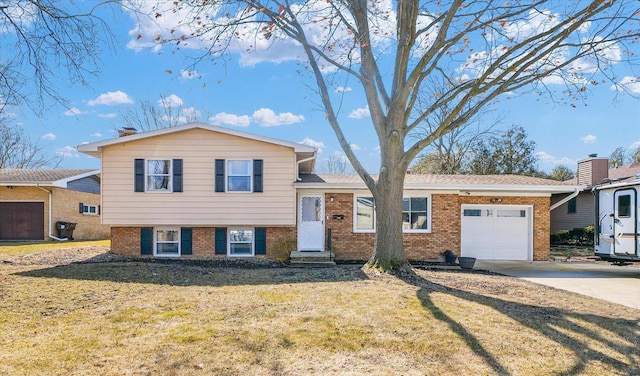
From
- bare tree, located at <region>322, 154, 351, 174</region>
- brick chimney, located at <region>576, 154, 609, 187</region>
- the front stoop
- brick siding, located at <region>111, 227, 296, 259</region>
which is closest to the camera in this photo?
the front stoop

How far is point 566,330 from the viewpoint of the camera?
5227 mm

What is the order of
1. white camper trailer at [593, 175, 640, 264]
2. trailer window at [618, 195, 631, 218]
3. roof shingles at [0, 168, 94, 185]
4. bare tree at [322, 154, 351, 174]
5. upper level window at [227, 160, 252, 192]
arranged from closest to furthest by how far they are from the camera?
white camper trailer at [593, 175, 640, 264] < trailer window at [618, 195, 631, 218] < upper level window at [227, 160, 252, 192] < roof shingles at [0, 168, 94, 185] < bare tree at [322, 154, 351, 174]

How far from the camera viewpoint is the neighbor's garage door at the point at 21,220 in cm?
1877

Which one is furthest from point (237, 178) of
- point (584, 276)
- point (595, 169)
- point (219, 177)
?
point (595, 169)

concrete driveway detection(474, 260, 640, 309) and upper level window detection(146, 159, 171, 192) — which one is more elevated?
upper level window detection(146, 159, 171, 192)

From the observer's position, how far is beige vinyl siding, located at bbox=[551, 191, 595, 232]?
2061 cm

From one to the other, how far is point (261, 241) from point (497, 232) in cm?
855

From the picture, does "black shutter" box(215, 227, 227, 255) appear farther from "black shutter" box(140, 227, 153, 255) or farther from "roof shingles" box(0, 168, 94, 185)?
"roof shingles" box(0, 168, 94, 185)

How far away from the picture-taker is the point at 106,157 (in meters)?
12.9

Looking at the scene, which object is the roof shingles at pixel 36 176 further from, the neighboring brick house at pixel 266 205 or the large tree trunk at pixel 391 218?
the large tree trunk at pixel 391 218

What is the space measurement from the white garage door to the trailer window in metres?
2.99

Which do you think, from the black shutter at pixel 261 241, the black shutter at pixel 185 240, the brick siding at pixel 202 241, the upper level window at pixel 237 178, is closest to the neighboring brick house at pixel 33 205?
the brick siding at pixel 202 241

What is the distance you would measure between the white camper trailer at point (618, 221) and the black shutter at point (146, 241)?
14.6m

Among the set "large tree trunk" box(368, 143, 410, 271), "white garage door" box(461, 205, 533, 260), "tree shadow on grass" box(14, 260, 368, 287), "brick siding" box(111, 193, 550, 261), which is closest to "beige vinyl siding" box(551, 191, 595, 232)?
"white garage door" box(461, 205, 533, 260)
